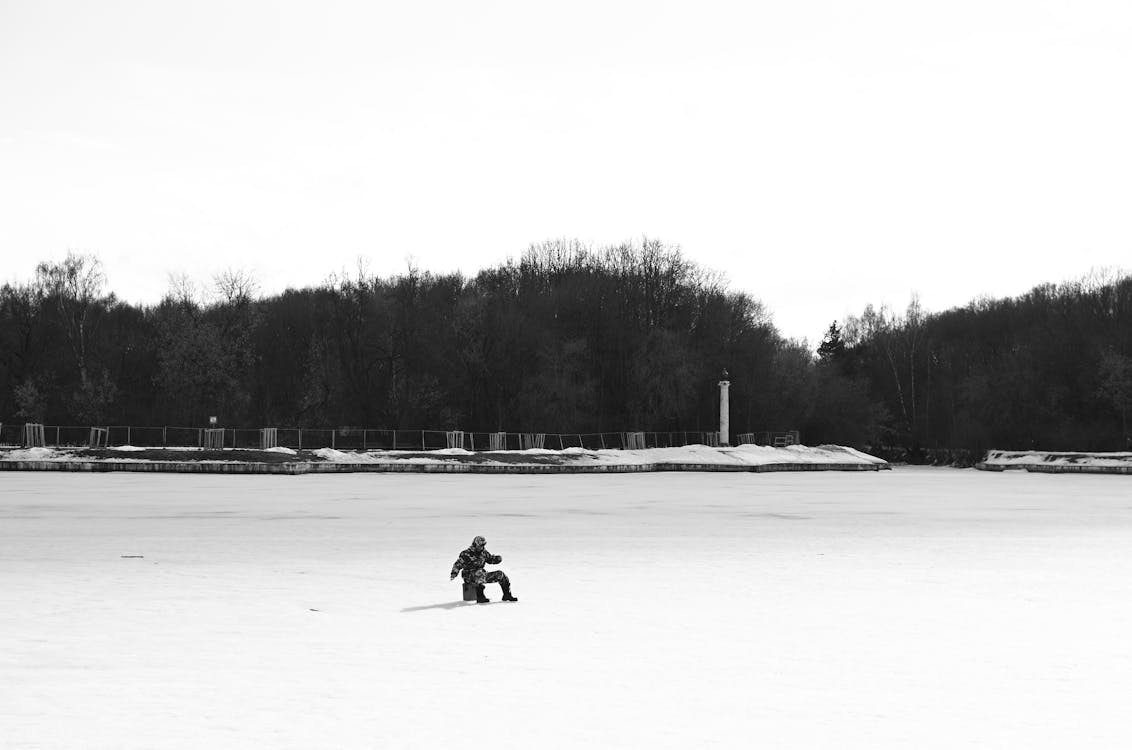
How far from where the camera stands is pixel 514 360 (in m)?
72.5

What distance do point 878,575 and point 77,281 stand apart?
67900 millimetres

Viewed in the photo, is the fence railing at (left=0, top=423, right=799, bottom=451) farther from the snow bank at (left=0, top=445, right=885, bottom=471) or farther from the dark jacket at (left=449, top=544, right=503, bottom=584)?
the dark jacket at (left=449, top=544, right=503, bottom=584)

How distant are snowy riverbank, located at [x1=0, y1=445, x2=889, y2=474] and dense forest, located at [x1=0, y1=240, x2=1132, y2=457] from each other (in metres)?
8.25

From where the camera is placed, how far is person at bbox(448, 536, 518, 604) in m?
12.1

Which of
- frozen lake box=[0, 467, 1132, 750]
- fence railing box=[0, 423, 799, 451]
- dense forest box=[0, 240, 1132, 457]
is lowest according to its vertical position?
frozen lake box=[0, 467, 1132, 750]

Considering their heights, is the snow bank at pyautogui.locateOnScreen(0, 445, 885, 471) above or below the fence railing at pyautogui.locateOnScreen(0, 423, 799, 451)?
below

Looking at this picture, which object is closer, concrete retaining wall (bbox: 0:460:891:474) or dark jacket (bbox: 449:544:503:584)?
dark jacket (bbox: 449:544:503:584)

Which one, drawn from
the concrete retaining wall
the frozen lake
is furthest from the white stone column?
the frozen lake

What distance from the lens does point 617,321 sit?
249 feet

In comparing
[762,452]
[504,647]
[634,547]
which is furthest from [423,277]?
[504,647]

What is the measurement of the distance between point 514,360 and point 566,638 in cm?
6256

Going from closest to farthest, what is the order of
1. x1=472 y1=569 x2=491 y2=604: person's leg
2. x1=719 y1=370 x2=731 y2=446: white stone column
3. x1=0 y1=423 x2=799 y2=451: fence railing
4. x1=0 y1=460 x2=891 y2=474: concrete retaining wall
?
x1=472 y1=569 x2=491 y2=604: person's leg < x1=0 y1=460 x2=891 y2=474: concrete retaining wall < x1=0 y1=423 x2=799 y2=451: fence railing < x1=719 y1=370 x2=731 y2=446: white stone column

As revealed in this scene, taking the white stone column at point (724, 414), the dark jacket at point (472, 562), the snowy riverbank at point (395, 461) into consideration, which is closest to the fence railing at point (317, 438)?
the white stone column at point (724, 414)

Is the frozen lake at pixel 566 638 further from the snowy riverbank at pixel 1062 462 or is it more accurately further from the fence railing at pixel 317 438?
the snowy riverbank at pixel 1062 462
